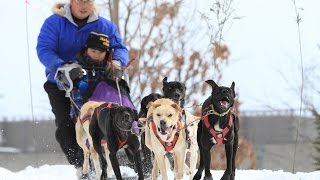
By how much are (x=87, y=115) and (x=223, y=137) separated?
53.2 inches

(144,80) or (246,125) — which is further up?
(144,80)

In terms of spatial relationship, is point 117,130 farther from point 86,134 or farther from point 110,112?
point 86,134

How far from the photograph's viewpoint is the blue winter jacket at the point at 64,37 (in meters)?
6.48

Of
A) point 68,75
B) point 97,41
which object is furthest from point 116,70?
point 68,75

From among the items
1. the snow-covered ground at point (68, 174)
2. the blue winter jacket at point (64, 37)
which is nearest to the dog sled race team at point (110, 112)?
the blue winter jacket at point (64, 37)

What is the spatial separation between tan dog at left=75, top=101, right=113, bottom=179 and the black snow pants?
251 mm

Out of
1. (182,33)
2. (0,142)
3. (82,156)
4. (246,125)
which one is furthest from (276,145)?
(82,156)

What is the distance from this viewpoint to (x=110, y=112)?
17.7 feet

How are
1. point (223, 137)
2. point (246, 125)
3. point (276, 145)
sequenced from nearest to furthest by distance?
1. point (223, 137)
2. point (246, 125)
3. point (276, 145)

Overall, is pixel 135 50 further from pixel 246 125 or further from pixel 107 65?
pixel 246 125

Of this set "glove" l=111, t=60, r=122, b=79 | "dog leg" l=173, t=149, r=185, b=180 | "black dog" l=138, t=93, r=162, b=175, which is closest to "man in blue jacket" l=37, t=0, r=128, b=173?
"glove" l=111, t=60, r=122, b=79

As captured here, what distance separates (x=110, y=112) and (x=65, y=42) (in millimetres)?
1441

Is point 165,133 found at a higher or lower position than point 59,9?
lower

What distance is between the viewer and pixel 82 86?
21.4ft
